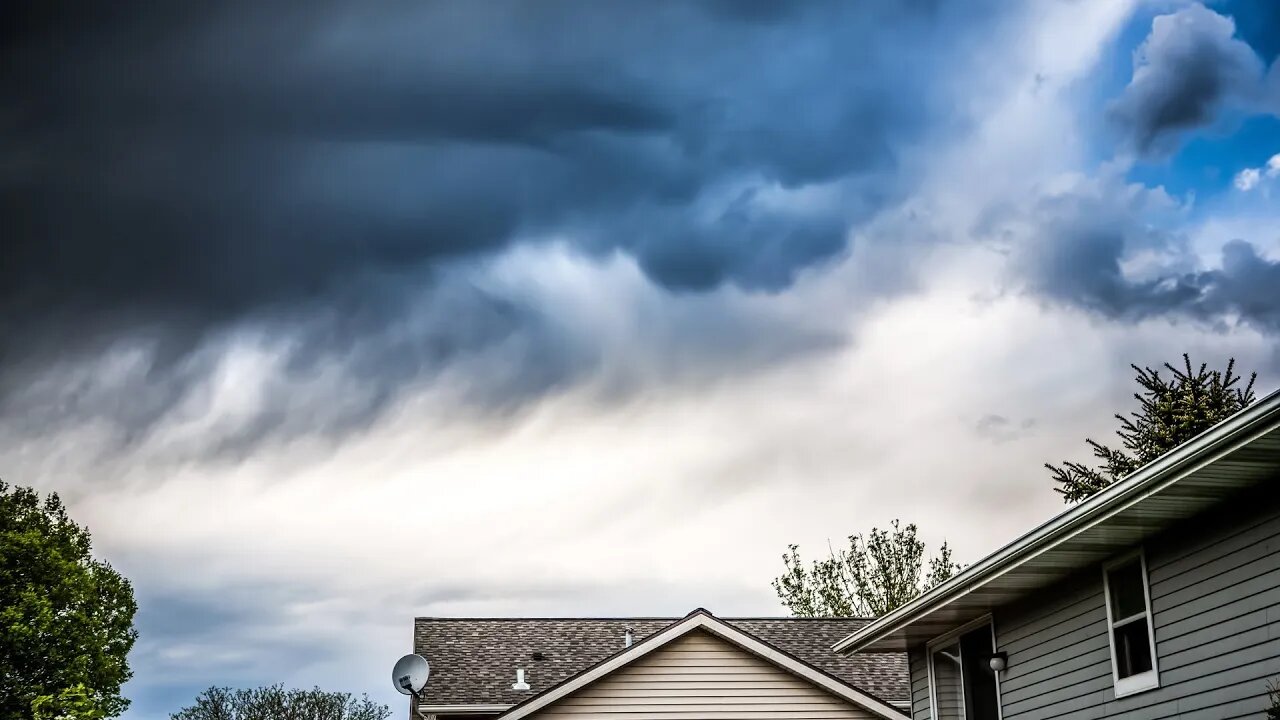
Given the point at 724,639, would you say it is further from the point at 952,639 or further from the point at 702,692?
the point at 952,639

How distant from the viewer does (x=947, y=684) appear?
18.2m

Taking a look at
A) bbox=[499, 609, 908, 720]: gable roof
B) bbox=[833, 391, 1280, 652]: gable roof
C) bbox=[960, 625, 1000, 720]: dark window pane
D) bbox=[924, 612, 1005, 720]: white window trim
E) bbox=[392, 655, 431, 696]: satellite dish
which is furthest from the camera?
bbox=[499, 609, 908, 720]: gable roof

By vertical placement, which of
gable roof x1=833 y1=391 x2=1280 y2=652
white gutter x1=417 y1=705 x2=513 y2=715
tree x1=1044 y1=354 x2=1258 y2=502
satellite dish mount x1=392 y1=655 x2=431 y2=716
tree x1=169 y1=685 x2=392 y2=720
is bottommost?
white gutter x1=417 y1=705 x2=513 y2=715

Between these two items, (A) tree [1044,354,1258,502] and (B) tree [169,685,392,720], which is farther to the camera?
(B) tree [169,685,392,720]

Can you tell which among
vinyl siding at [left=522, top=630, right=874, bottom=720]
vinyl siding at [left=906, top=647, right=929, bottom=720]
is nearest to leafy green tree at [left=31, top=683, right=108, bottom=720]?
vinyl siding at [left=522, top=630, right=874, bottom=720]

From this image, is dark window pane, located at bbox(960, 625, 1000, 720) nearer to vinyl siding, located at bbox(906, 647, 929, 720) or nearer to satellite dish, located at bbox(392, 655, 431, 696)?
vinyl siding, located at bbox(906, 647, 929, 720)

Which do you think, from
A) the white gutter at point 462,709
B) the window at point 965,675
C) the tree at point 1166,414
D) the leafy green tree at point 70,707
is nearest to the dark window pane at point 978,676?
the window at point 965,675

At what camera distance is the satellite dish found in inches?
810

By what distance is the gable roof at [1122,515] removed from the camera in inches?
393

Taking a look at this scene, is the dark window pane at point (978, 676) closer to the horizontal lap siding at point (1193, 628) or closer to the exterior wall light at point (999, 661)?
the exterior wall light at point (999, 661)

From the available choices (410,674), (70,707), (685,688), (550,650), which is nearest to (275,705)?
(70,707)

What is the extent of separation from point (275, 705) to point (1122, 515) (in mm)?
48692

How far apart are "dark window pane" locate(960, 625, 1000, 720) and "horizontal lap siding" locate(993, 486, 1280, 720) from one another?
6.13 ft

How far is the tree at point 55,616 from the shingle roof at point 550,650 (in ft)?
41.2
